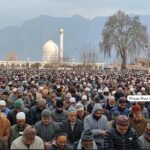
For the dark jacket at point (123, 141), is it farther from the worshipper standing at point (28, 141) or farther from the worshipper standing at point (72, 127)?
the worshipper standing at point (72, 127)

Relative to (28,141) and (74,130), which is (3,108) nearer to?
(74,130)

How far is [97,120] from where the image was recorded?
9.42 m

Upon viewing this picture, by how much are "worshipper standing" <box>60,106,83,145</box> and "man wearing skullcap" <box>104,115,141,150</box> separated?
1.44 m

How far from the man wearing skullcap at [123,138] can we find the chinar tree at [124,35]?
7719cm

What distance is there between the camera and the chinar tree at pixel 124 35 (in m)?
85.5

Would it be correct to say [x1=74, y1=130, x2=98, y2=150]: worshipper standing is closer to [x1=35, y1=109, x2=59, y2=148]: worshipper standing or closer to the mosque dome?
[x1=35, y1=109, x2=59, y2=148]: worshipper standing

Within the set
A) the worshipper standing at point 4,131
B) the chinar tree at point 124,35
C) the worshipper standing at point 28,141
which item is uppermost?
the chinar tree at point 124,35

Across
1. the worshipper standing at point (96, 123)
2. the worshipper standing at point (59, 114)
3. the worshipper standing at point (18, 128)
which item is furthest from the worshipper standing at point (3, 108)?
the worshipper standing at point (96, 123)

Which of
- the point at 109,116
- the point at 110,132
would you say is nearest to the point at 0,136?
the point at 110,132

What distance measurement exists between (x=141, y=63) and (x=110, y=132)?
9427 cm

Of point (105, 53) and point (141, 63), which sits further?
point (141, 63)

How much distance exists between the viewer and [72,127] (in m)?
9.34

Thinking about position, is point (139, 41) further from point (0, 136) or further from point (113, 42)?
point (0, 136)

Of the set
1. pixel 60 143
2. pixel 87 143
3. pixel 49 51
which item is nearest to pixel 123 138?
pixel 87 143
